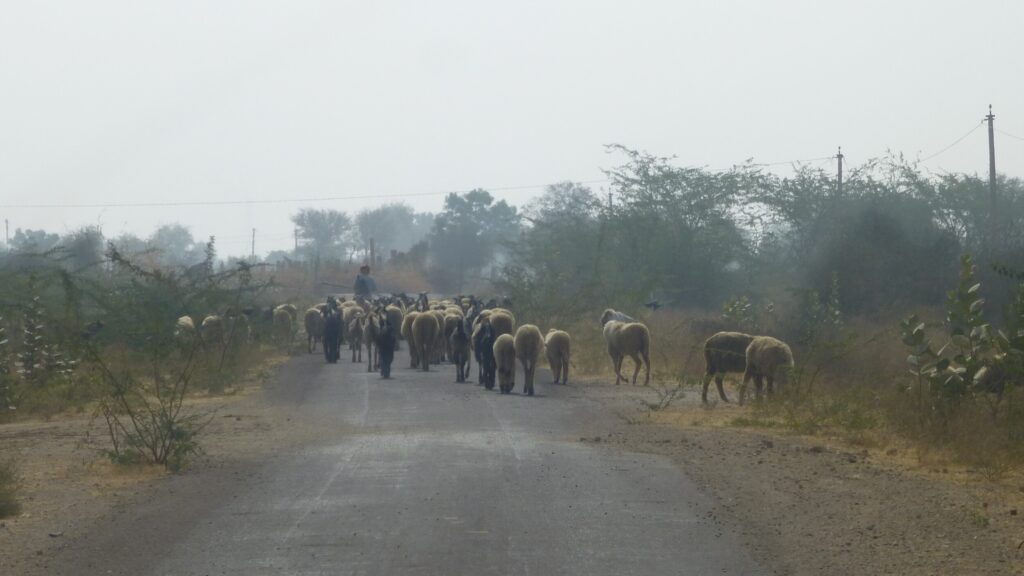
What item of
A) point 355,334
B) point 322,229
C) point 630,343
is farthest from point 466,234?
Answer: point 630,343

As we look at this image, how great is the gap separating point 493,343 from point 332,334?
984 cm

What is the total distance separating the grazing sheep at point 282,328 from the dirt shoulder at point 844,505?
24.0 m

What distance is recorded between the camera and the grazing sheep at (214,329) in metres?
31.2

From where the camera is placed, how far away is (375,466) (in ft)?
44.0

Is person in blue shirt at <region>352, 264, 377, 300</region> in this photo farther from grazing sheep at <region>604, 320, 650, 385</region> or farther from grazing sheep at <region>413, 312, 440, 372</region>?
grazing sheep at <region>604, 320, 650, 385</region>

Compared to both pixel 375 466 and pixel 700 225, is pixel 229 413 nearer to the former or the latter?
pixel 375 466

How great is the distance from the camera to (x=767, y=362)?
66.2ft

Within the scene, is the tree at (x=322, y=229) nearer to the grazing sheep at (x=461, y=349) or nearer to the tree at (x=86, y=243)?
the tree at (x=86, y=243)

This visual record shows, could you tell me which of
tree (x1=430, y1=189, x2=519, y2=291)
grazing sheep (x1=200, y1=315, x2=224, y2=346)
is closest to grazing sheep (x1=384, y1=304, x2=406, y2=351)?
grazing sheep (x1=200, y1=315, x2=224, y2=346)

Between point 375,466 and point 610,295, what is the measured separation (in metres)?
28.7

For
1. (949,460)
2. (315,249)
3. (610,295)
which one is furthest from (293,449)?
(315,249)

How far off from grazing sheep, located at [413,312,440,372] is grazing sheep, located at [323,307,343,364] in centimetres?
397

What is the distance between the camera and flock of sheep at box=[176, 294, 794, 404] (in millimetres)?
20891

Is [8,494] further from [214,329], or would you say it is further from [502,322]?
[214,329]
